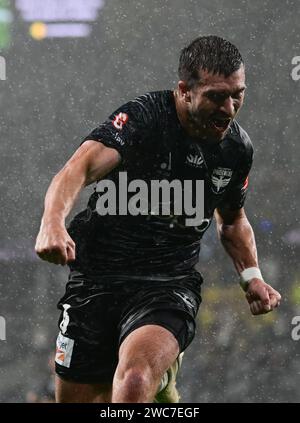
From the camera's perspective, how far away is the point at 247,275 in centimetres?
302

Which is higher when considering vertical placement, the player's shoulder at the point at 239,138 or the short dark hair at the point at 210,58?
the short dark hair at the point at 210,58

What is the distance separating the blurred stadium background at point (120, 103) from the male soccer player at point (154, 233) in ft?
14.7

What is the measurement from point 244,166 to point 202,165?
0.63ft

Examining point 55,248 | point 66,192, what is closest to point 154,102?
point 66,192

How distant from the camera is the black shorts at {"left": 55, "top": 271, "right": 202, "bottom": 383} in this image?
2727 mm

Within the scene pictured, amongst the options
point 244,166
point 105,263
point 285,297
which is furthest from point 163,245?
point 285,297

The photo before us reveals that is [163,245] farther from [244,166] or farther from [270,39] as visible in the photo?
[270,39]

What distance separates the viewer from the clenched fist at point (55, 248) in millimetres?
2119

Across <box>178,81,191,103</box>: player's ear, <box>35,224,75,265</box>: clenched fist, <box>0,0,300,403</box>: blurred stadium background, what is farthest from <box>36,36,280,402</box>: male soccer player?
<box>0,0,300,403</box>: blurred stadium background

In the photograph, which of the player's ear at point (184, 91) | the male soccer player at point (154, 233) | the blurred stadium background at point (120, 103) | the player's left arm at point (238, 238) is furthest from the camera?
the blurred stadium background at point (120, 103)

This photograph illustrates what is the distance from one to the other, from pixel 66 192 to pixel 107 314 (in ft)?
2.05

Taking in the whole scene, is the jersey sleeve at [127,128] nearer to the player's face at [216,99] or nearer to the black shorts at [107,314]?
the player's face at [216,99]

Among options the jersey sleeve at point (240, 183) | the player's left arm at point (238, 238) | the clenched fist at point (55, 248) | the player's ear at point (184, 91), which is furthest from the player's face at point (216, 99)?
the clenched fist at point (55, 248)

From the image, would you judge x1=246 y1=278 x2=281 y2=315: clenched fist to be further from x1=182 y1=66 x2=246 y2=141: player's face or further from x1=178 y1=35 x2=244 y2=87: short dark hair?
x1=178 y1=35 x2=244 y2=87: short dark hair
